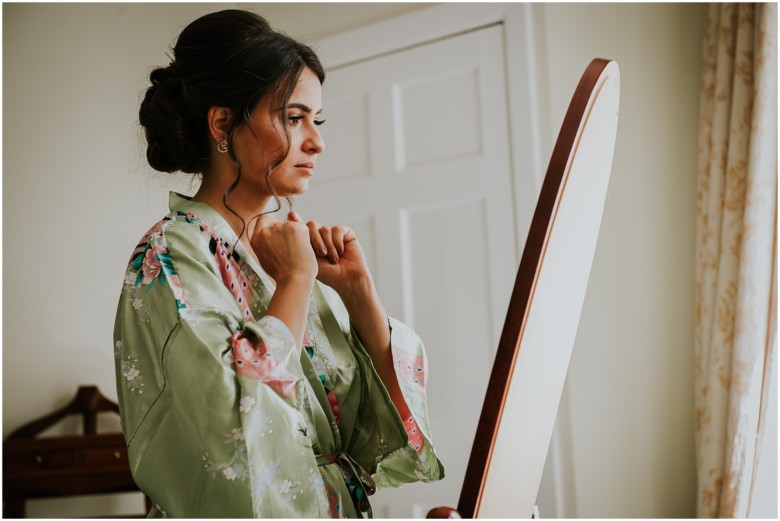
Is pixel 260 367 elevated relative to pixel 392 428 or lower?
elevated

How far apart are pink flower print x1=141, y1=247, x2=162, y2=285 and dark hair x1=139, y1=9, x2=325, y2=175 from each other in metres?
0.20

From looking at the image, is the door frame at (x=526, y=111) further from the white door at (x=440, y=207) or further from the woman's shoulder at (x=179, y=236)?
the woman's shoulder at (x=179, y=236)

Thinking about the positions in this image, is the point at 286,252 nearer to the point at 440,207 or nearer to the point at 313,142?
the point at 313,142

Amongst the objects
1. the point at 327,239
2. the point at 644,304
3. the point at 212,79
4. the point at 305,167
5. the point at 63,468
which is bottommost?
the point at 63,468

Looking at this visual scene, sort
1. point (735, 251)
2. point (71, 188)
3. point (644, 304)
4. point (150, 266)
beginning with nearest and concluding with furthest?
A: point (150, 266) → point (735, 251) → point (644, 304) → point (71, 188)

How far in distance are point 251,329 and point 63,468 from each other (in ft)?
7.16

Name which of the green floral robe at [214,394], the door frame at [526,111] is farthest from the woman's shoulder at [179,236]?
the door frame at [526,111]

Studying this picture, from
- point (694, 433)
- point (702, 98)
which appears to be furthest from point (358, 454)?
point (702, 98)

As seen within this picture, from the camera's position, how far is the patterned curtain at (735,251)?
1.96 metres

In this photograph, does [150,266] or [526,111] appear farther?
[526,111]

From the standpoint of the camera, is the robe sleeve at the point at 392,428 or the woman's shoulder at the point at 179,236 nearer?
the woman's shoulder at the point at 179,236

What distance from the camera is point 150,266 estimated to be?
0.87 meters

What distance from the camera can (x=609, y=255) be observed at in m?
2.28

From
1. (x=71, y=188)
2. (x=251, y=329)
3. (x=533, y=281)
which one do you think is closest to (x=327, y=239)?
(x=251, y=329)
